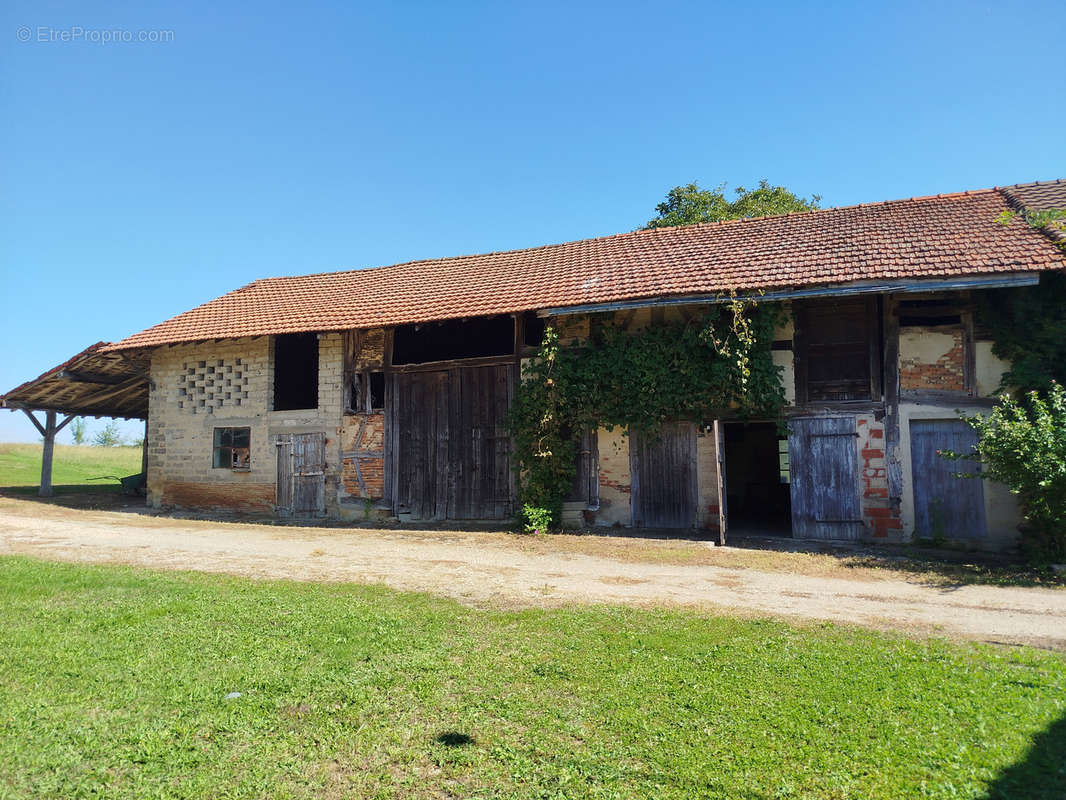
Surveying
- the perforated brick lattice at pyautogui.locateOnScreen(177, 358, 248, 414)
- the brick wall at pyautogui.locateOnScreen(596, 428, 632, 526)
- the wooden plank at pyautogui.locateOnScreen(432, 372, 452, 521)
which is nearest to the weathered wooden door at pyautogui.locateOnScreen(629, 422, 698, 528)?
the brick wall at pyautogui.locateOnScreen(596, 428, 632, 526)

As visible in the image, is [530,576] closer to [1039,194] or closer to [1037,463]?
[1037,463]

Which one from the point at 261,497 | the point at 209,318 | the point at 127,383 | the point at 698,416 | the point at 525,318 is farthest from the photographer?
the point at 127,383

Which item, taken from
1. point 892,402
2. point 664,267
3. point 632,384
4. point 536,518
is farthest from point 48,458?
point 892,402

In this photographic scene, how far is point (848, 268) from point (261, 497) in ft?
42.8

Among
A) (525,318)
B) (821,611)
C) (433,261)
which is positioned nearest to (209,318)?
(433,261)

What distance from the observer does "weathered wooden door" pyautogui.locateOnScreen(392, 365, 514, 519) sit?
1345 centimetres

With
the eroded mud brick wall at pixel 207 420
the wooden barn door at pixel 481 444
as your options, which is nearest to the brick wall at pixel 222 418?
the eroded mud brick wall at pixel 207 420

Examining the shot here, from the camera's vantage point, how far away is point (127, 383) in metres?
19.5

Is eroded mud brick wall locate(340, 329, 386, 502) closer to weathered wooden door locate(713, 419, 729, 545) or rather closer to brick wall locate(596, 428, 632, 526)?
brick wall locate(596, 428, 632, 526)

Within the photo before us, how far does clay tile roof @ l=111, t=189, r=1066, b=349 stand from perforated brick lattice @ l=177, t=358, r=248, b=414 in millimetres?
865

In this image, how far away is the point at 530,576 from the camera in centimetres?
836

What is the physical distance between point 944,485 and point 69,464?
36.4 meters

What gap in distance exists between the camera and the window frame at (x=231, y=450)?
1562 centimetres

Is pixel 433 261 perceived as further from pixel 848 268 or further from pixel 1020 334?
pixel 1020 334
